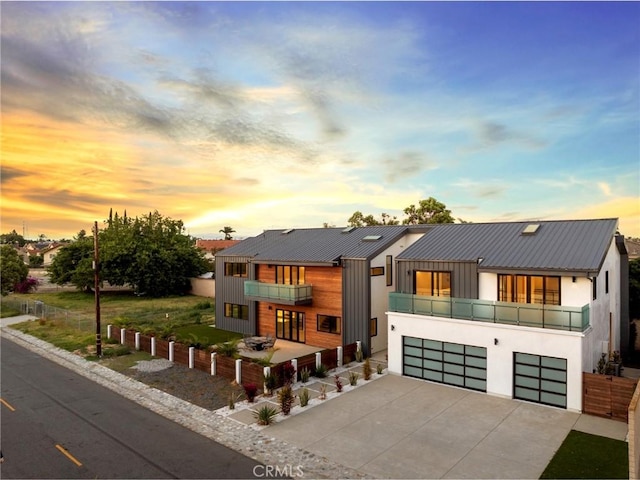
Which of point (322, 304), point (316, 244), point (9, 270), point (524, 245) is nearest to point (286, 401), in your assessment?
point (322, 304)

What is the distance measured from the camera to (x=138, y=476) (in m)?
11.2

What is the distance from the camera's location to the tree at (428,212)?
54188 millimetres

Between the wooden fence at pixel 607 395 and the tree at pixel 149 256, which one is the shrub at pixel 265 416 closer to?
the wooden fence at pixel 607 395

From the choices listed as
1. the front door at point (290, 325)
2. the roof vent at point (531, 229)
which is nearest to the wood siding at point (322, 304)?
the front door at point (290, 325)

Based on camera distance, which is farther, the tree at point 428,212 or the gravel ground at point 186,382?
the tree at point 428,212

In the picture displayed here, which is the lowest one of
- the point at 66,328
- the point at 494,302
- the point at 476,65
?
the point at 66,328

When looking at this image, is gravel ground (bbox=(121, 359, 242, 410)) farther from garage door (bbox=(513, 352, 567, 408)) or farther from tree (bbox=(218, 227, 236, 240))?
tree (bbox=(218, 227, 236, 240))

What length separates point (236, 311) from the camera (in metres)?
31.2

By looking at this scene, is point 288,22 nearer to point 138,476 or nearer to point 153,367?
point 153,367

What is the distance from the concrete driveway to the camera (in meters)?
11.8

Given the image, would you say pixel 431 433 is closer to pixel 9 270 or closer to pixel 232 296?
pixel 232 296

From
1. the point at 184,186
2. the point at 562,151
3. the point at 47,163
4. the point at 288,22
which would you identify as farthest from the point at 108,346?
the point at 562,151

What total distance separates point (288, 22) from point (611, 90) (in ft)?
62.6

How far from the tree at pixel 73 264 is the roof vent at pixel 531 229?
175 feet
